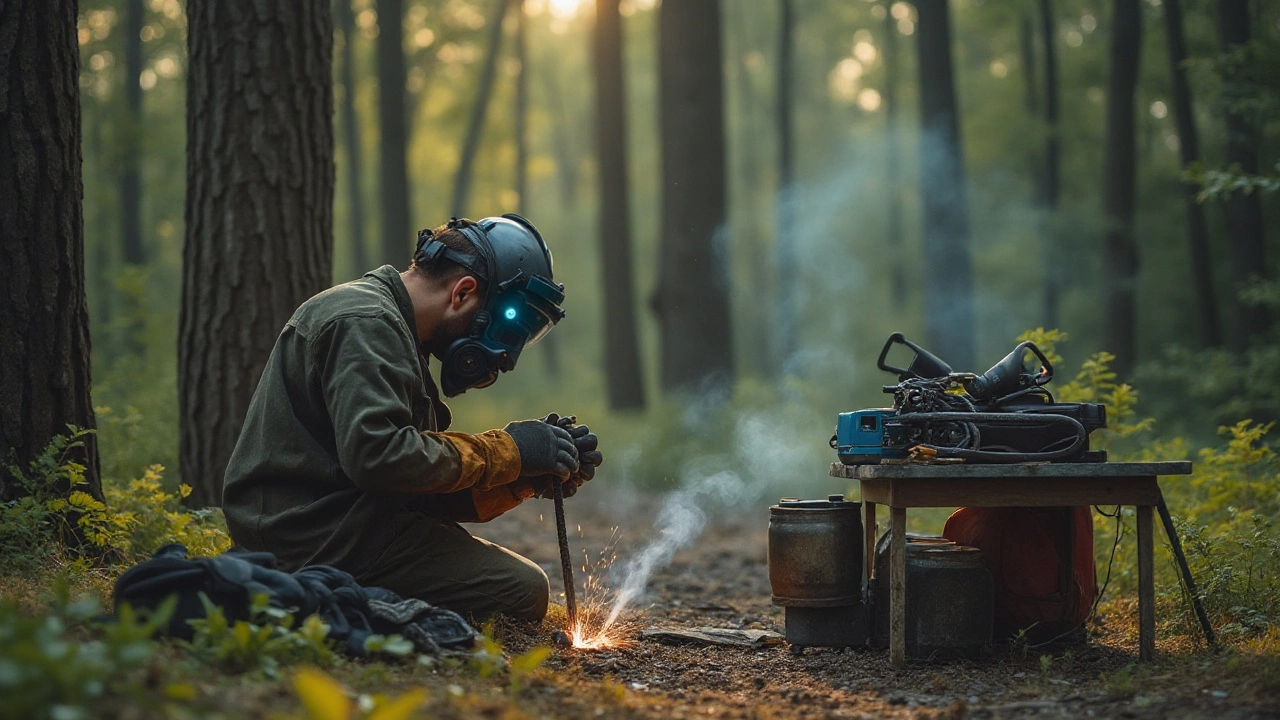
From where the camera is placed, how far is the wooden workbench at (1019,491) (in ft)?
14.2

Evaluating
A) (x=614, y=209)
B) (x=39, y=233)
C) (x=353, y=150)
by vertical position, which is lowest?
(x=39, y=233)

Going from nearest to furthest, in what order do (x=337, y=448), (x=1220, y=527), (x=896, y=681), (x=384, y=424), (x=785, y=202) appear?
(x=384, y=424), (x=337, y=448), (x=896, y=681), (x=1220, y=527), (x=785, y=202)

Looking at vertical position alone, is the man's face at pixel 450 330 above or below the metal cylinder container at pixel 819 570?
above

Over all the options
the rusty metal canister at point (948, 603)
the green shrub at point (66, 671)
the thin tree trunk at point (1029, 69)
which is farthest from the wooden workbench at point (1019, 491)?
the thin tree trunk at point (1029, 69)

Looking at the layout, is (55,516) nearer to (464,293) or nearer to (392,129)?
(464,293)

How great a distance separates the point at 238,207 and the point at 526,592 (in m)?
2.85

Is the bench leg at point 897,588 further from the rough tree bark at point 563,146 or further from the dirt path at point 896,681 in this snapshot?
the rough tree bark at point 563,146

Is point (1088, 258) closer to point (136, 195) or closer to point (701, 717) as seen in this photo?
point (136, 195)

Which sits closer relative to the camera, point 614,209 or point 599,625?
point 599,625

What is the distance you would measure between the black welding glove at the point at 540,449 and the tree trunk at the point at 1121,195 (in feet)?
42.5

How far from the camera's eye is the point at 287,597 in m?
3.73

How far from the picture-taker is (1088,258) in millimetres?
22859

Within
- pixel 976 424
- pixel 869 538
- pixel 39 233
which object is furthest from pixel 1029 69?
pixel 39 233

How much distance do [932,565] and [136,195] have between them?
2137 centimetres
